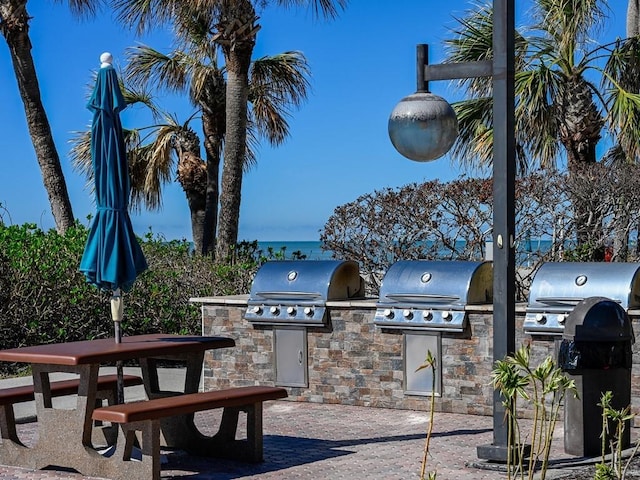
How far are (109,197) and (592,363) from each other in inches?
136

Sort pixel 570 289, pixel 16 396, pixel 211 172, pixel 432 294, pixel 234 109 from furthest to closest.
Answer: pixel 211 172, pixel 234 109, pixel 432 294, pixel 570 289, pixel 16 396

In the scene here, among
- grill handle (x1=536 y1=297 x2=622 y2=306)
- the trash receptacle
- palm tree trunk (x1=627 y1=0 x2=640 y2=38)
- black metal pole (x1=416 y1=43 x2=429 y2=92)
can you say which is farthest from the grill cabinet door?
palm tree trunk (x1=627 y1=0 x2=640 y2=38)

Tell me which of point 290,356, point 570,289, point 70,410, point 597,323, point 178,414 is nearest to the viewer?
point 178,414

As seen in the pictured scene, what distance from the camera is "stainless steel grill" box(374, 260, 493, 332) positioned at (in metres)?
8.73

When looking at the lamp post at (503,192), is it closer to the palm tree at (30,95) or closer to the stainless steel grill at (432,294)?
the stainless steel grill at (432,294)

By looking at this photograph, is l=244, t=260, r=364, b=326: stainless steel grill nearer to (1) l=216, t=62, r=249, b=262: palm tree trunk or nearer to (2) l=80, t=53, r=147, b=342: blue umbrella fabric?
(2) l=80, t=53, r=147, b=342: blue umbrella fabric

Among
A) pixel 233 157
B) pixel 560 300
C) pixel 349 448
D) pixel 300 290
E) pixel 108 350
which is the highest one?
pixel 233 157

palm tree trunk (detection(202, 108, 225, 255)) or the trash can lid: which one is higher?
palm tree trunk (detection(202, 108, 225, 255))

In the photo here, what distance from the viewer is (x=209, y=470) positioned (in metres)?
7.09

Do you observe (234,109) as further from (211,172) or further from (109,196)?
(109,196)

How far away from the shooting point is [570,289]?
816cm

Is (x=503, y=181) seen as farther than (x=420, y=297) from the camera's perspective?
No

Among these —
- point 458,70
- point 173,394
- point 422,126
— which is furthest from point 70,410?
point 458,70

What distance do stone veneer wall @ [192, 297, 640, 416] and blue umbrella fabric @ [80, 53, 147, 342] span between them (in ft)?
8.46
